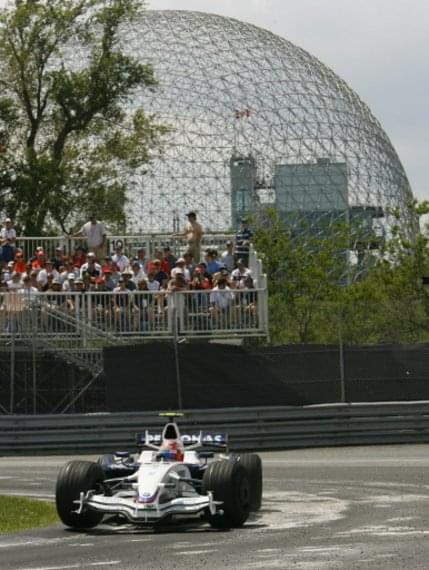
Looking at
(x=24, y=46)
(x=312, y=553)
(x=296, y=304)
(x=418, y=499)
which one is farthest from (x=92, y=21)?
(x=312, y=553)

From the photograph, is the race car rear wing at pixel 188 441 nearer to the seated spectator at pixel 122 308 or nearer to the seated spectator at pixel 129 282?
the seated spectator at pixel 122 308

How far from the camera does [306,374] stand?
97.6 ft

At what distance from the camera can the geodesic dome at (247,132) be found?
86.0m

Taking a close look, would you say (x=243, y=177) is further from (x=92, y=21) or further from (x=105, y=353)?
(x=105, y=353)

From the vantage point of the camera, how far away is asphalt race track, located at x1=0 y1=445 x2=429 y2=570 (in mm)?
14000

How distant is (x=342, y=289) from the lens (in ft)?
169

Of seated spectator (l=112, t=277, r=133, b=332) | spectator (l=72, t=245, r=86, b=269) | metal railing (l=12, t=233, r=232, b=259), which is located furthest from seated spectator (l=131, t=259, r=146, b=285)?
metal railing (l=12, t=233, r=232, b=259)

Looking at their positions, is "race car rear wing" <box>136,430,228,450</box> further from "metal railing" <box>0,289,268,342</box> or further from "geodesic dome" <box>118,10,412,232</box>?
"geodesic dome" <box>118,10,412,232</box>

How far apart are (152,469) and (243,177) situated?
65.6 metres

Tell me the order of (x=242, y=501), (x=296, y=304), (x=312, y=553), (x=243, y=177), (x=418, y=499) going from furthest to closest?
(x=243, y=177) < (x=296, y=304) < (x=418, y=499) < (x=242, y=501) < (x=312, y=553)

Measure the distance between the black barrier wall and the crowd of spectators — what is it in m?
1.75

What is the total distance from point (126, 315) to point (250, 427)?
3248 millimetres

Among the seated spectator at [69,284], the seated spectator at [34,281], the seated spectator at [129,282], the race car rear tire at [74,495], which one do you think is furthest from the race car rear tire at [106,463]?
the seated spectator at [69,284]

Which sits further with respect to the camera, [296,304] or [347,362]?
[296,304]
